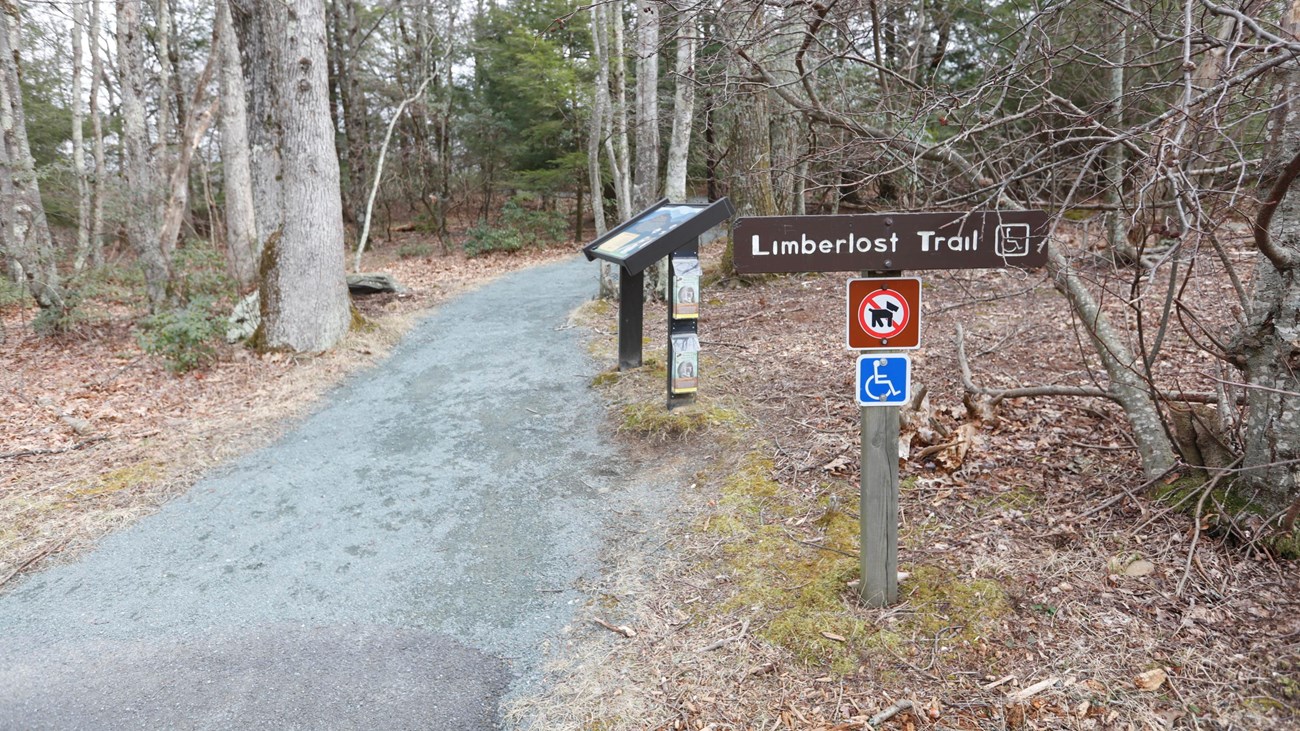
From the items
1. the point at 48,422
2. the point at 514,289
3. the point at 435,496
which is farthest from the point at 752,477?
the point at 514,289

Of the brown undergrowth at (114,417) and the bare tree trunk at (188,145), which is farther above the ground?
the bare tree trunk at (188,145)

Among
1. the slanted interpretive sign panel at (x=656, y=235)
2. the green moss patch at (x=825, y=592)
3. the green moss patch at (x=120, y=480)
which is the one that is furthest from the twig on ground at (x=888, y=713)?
the green moss patch at (x=120, y=480)

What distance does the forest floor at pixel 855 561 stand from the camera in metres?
2.95

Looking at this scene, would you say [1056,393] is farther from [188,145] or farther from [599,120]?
[188,145]

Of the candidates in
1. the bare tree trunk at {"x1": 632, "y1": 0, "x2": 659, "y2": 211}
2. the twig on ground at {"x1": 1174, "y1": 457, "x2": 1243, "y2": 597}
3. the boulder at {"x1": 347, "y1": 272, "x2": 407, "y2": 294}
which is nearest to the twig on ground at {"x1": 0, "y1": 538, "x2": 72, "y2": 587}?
the twig on ground at {"x1": 1174, "y1": 457, "x2": 1243, "y2": 597}

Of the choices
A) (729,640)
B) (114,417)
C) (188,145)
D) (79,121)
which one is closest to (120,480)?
(114,417)

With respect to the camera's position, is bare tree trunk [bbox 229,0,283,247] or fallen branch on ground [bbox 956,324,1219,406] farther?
bare tree trunk [bbox 229,0,283,247]

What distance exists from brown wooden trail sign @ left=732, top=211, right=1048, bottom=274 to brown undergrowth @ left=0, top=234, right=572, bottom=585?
469 cm

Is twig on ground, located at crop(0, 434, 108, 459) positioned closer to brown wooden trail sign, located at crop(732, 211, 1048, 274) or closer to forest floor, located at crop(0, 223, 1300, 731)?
forest floor, located at crop(0, 223, 1300, 731)

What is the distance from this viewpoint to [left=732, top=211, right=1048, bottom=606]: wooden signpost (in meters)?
3.09

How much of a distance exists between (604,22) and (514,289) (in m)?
5.55

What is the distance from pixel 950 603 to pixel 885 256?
5.30 feet

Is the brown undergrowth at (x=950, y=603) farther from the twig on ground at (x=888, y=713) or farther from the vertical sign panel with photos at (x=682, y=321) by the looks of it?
the vertical sign panel with photos at (x=682, y=321)

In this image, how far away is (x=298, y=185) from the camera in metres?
9.02
